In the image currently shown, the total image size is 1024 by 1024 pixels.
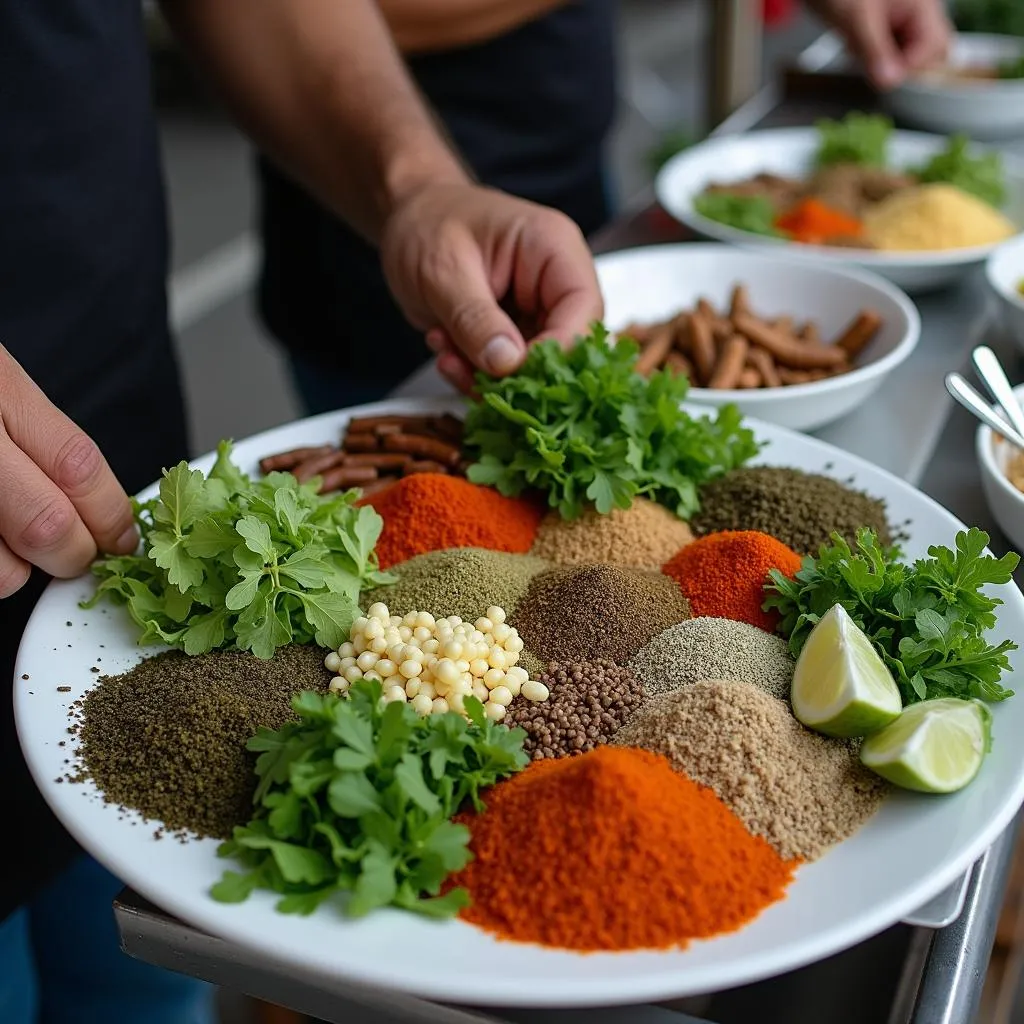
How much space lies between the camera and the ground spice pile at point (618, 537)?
1132 millimetres

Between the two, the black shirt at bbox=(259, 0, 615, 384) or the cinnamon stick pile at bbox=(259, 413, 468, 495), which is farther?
the black shirt at bbox=(259, 0, 615, 384)

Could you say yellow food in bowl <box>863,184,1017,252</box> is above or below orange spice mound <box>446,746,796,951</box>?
below

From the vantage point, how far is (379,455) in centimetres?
128

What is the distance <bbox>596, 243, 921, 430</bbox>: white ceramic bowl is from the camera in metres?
1.55

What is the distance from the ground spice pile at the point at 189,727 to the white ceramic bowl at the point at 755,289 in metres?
0.86

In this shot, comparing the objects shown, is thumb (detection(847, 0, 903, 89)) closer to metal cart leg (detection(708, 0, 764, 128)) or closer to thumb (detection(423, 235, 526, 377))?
metal cart leg (detection(708, 0, 764, 128))


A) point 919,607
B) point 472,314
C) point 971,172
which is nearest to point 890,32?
point 971,172

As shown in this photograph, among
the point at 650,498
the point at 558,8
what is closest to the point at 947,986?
the point at 650,498

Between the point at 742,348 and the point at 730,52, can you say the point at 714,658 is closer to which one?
the point at 742,348

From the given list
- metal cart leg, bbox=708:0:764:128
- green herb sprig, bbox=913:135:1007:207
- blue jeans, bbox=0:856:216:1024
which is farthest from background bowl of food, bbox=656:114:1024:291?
blue jeans, bbox=0:856:216:1024

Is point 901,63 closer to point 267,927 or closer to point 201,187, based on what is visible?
point 267,927

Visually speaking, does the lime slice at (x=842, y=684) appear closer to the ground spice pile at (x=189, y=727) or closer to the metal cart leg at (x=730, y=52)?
the ground spice pile at (x=189, y=727)

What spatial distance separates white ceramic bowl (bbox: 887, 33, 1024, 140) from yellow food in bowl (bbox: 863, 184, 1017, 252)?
23.8 inches

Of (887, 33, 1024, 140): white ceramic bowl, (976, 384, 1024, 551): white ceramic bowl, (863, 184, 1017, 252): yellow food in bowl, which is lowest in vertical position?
(887, 33, 1024, 140): white ceramic bowl
